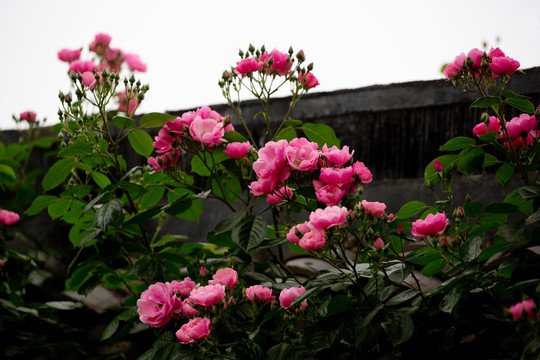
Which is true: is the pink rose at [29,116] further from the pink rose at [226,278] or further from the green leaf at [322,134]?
the pink rose at [226,278]

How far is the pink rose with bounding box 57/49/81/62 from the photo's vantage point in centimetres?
212

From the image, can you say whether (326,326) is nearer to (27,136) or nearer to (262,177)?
(262,177)

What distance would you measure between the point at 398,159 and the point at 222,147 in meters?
0.78

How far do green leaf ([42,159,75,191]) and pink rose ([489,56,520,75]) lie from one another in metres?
1.18

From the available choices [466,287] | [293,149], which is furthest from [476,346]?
[293,149]

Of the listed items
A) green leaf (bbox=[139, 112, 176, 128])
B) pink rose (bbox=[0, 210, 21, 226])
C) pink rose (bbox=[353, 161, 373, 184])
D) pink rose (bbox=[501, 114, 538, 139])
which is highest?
green leaf (bbox=[139, 112, 176, 128])

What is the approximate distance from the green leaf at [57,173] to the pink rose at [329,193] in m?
0.80

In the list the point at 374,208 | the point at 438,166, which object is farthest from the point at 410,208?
the point at 374,208

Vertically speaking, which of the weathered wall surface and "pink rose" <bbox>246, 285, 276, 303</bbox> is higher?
the weathered wall surface

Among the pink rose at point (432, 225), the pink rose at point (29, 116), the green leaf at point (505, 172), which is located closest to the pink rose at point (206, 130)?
the pink rose at point (432, 225)

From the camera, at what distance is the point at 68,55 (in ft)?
7.00

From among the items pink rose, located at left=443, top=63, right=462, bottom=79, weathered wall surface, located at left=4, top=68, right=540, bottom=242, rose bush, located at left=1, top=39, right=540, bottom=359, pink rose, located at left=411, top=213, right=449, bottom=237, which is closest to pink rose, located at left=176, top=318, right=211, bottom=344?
rose bush, located at left=1, top=39, right=540, bottom=359

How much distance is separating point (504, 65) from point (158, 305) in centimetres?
99

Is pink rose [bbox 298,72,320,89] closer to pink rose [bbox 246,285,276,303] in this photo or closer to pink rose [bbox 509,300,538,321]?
pink rose [bbox 246,285,276,303]
